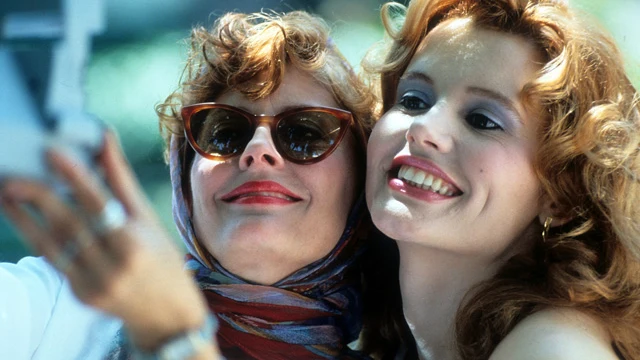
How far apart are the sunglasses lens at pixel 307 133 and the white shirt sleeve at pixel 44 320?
22.7 inches

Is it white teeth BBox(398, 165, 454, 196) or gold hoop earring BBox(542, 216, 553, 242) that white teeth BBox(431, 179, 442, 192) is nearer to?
white teeth BBox(398, 165, 454, 196)

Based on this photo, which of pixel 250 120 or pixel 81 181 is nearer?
pixel 81 181

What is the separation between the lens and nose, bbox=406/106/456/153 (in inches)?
52.9

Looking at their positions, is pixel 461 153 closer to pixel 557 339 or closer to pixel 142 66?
pixel 557 339

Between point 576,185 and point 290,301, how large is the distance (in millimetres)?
595

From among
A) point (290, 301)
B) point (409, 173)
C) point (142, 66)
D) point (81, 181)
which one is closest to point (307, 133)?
point (409, 173)

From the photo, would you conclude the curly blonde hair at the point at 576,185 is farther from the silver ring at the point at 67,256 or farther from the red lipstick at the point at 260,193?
the silver ring at the point at 67,256

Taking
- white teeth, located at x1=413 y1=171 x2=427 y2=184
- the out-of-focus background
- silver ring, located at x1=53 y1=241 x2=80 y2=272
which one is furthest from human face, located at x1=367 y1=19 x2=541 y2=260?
silver ring, located at x1=53 y1=241 x2=80 y2=272

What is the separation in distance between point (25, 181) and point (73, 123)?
107 millimetres

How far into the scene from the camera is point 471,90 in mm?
1371

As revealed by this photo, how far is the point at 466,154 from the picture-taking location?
1.35m

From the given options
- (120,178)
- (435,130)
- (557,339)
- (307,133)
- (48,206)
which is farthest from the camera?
(307,133)

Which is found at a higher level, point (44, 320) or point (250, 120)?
point (250, 120)

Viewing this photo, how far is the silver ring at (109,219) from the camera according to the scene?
79 cm
